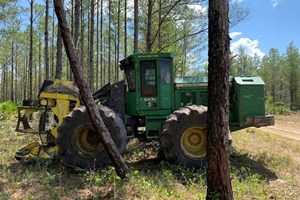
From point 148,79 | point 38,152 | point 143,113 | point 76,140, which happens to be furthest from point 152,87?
point 38,152

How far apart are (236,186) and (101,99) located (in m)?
4.13

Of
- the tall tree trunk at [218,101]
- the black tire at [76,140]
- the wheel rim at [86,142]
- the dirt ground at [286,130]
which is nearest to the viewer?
the tall tree trunk at [218,101]

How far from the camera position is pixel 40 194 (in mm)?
5422

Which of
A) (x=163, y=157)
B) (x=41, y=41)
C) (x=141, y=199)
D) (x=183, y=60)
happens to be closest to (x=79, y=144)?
(x=163, y=157)

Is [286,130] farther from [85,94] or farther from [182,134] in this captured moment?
[85,94]

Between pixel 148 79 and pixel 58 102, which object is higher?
pixel 148 79

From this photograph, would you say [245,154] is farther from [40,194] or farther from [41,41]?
[41,41]

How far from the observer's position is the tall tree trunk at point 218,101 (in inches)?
161

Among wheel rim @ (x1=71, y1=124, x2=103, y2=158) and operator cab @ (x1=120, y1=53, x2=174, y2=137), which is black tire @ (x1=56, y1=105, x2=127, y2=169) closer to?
wheel rim @ (x1=71, y1=124, x2=103, y2=158)

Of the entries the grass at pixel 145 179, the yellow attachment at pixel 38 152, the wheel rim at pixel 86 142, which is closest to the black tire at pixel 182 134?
the grass at pixel 145 179

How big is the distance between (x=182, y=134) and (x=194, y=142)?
433mm

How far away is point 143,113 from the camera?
7973 mm

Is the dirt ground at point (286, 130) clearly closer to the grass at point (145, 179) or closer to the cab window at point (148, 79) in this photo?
the grass at point (145, 179)

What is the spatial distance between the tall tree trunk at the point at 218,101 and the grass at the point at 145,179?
90 cm
